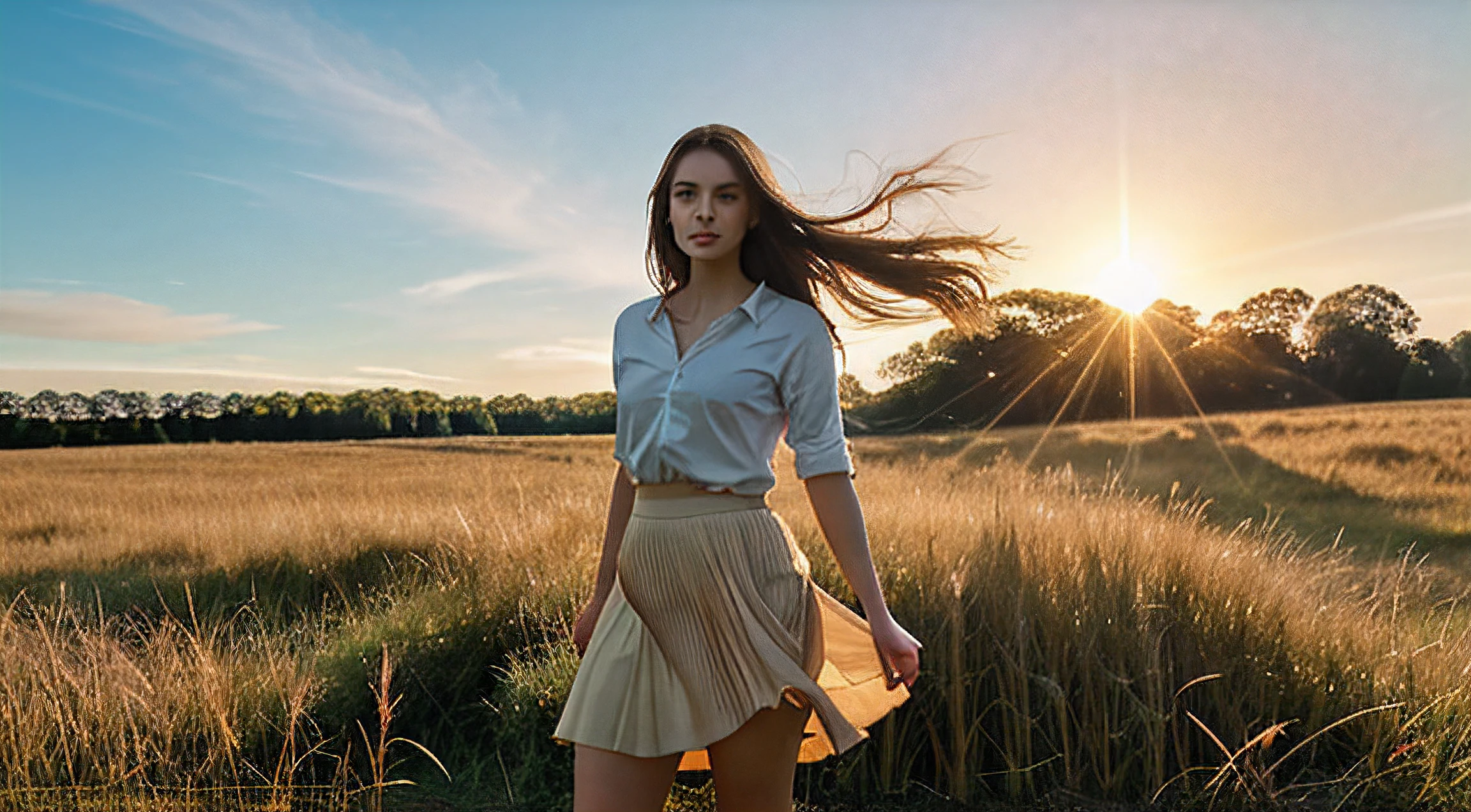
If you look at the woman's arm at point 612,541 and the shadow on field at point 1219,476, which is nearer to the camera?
the woman's arm at point 612,541

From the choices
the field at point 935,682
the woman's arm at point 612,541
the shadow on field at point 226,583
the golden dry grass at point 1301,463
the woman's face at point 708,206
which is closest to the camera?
the woman's face at point 708,206

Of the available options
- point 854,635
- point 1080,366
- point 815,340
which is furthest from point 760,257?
point 1080,366

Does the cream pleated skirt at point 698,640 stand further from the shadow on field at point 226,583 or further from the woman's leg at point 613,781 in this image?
A: the shadow on field at point 226,583

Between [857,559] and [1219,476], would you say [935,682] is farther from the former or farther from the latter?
[1219,476]

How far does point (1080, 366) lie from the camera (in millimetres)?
17594

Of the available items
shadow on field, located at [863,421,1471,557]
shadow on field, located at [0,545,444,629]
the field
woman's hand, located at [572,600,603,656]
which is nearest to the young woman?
woman's hand, located at [572,600,603,656]

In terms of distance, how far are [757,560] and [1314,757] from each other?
3.11m

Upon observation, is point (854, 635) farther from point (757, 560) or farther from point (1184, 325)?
point (1184, 325)

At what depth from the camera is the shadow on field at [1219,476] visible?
913 centimetres

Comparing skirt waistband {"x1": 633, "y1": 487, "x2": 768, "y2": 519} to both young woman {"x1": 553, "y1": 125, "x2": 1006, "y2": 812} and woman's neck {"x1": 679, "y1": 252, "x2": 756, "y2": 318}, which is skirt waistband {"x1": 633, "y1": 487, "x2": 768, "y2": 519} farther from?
woman's neck {"x1": 679, "y1": 252, "x2": 756, "y2": 318}

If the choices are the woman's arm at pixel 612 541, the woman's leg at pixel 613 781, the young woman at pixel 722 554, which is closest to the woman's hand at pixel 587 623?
the woman's arm at pixel 612 541

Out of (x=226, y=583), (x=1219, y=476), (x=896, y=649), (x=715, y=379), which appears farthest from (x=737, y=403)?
(x=1219, y=476)

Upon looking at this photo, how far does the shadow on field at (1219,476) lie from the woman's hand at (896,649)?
4.27 metres

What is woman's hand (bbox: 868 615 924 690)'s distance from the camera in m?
2.00
